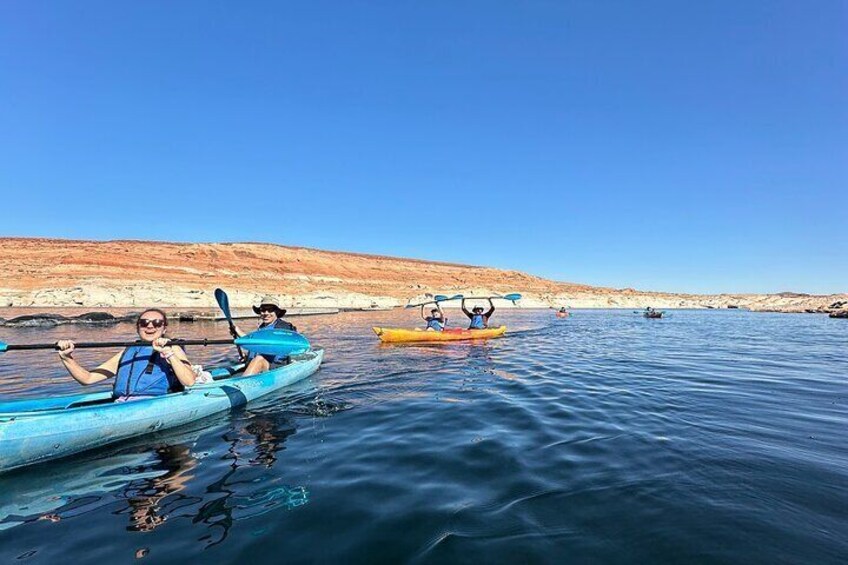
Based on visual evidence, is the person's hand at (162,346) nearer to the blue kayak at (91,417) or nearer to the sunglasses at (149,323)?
the sunglasses at (149,323)

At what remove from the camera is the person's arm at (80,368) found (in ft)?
20.6

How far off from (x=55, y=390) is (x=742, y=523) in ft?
40.9

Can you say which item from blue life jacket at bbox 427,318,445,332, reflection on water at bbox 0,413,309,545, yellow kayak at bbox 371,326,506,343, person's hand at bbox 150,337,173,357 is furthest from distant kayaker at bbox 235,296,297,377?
blue life jacket at bbox 427,318,445,332

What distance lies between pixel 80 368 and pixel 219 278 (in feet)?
166

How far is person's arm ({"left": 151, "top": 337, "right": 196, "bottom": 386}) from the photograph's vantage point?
663 centimetres

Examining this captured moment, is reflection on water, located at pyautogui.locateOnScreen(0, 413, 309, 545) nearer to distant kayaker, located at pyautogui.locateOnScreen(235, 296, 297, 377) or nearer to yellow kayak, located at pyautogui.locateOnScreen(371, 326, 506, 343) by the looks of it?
distant kayaker, located at pyautogui.locateOnScreen(235, 296, 297, 377)

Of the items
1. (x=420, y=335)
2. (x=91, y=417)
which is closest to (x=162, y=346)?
(x=91, y=417)

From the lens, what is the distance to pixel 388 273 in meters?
83.2

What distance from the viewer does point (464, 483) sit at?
485 cm

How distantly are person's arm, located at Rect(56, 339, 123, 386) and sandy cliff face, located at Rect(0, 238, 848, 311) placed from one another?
39.7 meters

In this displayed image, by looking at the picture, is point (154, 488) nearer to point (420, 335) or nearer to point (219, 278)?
point (420, 335)

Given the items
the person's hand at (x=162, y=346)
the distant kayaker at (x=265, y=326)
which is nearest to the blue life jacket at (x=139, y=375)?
the person's hand at (x=162, y=346)

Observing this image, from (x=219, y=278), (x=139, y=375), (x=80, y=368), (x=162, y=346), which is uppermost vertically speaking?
(x=219, y=278)

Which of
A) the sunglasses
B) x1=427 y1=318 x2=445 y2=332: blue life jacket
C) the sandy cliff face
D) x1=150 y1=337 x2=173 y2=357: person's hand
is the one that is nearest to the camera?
x1=150 y1=337 x2=173 y2=357: person's hand
